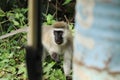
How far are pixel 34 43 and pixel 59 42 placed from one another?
14.6ft

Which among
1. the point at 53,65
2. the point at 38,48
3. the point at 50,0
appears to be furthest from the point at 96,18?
the point at 50,0

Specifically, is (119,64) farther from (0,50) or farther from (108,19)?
(0,50)

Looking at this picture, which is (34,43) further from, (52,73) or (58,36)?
(58,36)

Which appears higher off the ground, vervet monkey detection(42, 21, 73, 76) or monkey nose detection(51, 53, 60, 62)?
vervet monkey detection(42, 21, 73, 76)

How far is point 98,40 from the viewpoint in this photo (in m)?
0.83

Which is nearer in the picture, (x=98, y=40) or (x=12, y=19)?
(x=98, y=40)

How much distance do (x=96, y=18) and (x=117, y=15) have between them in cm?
5

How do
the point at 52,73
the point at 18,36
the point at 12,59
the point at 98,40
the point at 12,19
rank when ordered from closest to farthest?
the point at 98,40 < the point at 52,73 < the point at 12,59 < the point at 18,36 < the point at 12,19

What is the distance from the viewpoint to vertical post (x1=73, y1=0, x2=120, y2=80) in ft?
2.69

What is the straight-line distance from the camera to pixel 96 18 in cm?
83

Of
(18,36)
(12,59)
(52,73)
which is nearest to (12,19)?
(18,36)

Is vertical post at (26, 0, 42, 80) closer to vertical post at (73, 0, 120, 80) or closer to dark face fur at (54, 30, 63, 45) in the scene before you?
vertical post at (73, 0, 120, 80)

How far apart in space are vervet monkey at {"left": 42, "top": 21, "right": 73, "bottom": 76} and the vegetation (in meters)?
0.13

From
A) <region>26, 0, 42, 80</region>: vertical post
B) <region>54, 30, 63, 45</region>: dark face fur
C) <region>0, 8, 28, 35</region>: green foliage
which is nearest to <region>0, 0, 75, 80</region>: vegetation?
<region>0, 8, 28, 35</region>: green foliage
